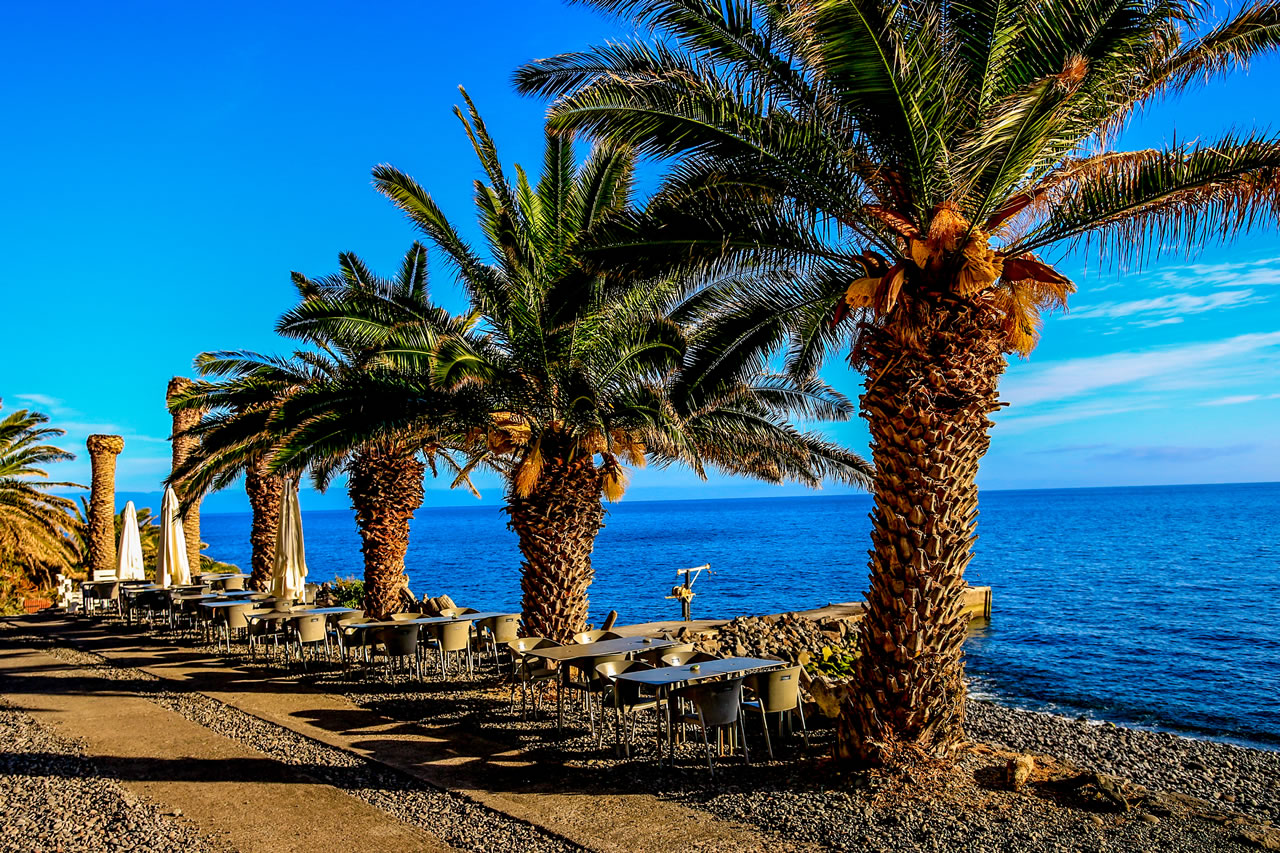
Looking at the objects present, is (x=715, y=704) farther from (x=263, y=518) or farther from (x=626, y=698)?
(x=263, y=518)

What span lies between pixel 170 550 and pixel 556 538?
41.9ft

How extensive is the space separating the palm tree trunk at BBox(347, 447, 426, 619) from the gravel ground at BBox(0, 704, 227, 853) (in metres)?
7.47

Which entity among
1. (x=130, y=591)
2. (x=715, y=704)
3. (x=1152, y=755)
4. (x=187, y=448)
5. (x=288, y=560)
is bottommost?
(x=1152, y=755)

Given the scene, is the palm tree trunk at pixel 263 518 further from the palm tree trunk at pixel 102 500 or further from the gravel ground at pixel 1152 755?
the gravel ground at pixel 1152 755

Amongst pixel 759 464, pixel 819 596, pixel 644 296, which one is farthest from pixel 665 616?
pixel 644 296

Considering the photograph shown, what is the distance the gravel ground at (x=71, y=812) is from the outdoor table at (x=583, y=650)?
3756mm

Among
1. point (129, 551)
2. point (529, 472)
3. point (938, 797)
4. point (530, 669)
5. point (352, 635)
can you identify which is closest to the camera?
point (938, 797)

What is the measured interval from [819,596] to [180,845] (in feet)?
116

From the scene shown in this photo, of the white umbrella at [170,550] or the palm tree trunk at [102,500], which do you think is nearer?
the white umbrella at [170,550]

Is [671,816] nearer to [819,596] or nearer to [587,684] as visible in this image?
[587,684]

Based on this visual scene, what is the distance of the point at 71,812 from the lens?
7.03 meters

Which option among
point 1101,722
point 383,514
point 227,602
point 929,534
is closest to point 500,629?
point 383,514

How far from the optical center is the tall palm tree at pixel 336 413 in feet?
39.8

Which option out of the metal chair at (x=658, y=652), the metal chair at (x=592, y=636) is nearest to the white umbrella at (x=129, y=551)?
the metal chair at (x=592, y=636)
